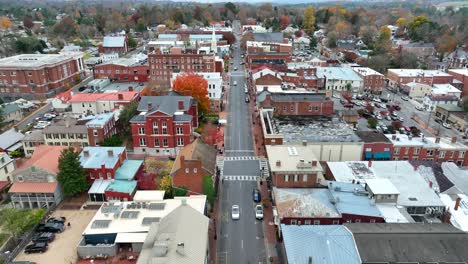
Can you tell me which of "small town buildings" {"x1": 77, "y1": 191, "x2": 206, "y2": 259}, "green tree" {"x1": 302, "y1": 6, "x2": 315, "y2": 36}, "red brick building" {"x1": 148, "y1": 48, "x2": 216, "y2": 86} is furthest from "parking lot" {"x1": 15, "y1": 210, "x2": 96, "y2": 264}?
"green tree" {"x1": 302, "y1": 6, "x2": 315, "y2": 36}

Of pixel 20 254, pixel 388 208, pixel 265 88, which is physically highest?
pixel 265 88

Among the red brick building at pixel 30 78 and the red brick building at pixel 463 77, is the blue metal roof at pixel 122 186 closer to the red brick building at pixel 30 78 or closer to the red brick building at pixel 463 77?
the red brick building at pixel 30 78

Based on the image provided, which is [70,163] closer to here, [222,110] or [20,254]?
[20,254]

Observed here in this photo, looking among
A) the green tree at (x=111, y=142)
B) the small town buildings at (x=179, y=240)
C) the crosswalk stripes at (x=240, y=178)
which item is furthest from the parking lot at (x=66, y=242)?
the crosswalk stripes at (x=240, y=178)

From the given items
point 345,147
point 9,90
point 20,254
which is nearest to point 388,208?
point 345,147

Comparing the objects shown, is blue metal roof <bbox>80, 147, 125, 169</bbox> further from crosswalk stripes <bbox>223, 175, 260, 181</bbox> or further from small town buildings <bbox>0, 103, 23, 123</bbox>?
small town buildings <bbox>0, 103, 23, 123</bbox>

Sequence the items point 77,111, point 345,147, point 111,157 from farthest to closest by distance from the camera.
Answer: point 77,111, point 345,147, point 111,157
